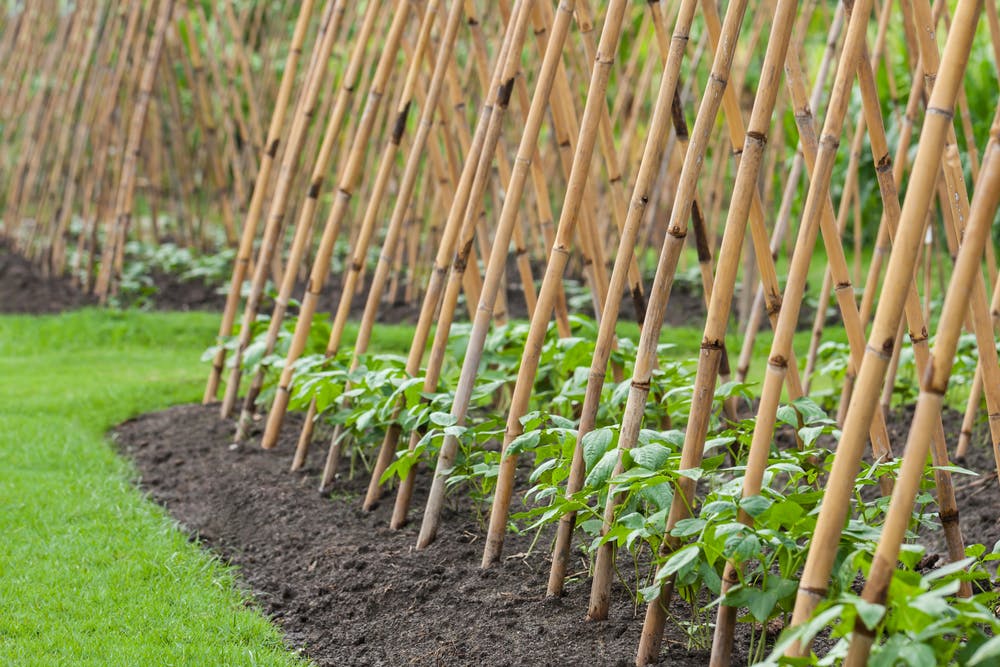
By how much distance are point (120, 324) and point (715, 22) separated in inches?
137

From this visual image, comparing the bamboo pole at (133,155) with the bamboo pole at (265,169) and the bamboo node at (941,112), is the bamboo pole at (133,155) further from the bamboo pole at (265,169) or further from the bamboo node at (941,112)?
the bamboo node at (941,112)

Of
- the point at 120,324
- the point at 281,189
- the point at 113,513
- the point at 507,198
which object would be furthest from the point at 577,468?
the point at 120,324

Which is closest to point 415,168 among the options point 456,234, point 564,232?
point 456,234

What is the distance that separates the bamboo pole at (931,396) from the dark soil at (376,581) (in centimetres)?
51

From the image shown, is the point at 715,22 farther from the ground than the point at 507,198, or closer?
farther from the ground

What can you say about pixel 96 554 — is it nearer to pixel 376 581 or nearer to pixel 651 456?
pixel 376 581

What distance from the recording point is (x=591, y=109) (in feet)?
6.21

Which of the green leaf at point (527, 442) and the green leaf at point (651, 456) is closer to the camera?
the green leaf at point (651, 456)

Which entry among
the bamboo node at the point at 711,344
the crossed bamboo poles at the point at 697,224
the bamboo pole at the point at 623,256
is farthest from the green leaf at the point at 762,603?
the bamboo pole at the point at 623,256

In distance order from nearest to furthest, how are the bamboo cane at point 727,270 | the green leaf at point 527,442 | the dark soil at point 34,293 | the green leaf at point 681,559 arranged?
the green leaf at point 681,559, the bamboo cane at point 727,270, the green leaf at point 527,442, the dark soil at point 34,293

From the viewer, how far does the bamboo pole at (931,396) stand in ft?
3.56

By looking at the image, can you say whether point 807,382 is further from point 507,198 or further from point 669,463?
point 669,463

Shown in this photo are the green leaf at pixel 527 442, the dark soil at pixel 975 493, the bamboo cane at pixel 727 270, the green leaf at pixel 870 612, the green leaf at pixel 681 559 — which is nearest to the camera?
the green leaf at pixel 870 612

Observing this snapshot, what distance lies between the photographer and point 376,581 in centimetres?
200
